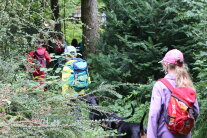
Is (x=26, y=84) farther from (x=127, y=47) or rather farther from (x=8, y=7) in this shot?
(x=127, y=47)

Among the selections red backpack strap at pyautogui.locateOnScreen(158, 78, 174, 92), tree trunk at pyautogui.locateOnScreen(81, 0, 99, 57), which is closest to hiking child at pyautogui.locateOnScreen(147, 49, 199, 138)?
red backpack strap at pyautogui.locateOnScreen(158, 78, 174, 92)

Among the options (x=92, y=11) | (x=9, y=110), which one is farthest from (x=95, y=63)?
(x=9, y=110)

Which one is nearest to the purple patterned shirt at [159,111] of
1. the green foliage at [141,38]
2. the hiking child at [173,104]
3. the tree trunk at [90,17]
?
the hiking child at [173,104]

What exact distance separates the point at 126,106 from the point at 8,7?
389 centimetres

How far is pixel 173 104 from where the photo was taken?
12.0ft

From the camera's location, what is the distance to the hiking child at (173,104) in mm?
3602

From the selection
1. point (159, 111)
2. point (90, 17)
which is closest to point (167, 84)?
point (159, 111)

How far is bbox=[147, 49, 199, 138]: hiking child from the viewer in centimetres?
360

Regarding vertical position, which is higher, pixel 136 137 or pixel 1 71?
pixel 1 71

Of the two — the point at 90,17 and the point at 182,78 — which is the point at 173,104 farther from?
the point at 90,17

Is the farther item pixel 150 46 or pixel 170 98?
pixel 150 46

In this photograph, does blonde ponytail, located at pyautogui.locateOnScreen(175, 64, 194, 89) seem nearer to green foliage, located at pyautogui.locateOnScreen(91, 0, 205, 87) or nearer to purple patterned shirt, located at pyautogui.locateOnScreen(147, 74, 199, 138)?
purple patterned shirt, located at pyautogui.locateOnScreen(147, 74, 199, 138)

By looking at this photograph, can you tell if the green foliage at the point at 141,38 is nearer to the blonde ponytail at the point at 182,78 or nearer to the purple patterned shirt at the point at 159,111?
the blonde ponytail at the point at 182,78

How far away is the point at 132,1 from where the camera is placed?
8.87 metres
